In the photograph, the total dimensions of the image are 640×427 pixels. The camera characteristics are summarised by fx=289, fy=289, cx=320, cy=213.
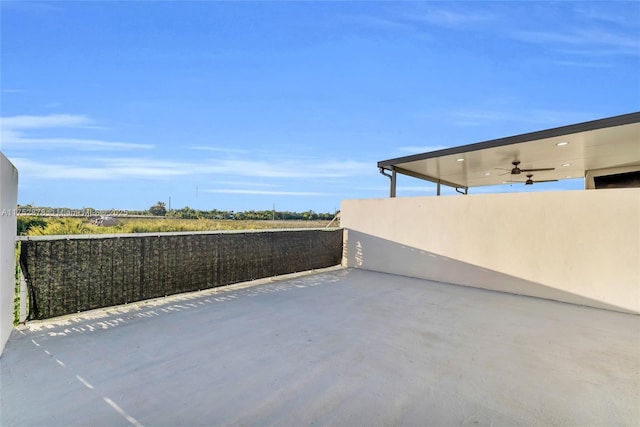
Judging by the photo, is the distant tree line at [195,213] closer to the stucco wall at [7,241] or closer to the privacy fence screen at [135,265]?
the privacy fence screen at [135,265]

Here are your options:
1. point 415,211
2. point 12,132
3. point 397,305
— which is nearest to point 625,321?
point 397,305

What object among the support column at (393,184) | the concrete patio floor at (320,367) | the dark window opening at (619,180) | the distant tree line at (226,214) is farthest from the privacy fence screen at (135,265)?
the dark window opening at (619,180)

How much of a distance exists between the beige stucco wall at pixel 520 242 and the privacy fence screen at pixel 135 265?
262cm

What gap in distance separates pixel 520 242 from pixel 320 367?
15.5 ft

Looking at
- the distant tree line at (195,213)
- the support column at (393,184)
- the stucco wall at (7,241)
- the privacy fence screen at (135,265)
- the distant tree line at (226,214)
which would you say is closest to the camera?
the stucco wall at (7,241)

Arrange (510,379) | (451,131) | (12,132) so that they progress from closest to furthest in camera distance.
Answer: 1. (510,379)
2. (12,132)
3. (451,131)

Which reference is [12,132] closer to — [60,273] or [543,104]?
[60,273]

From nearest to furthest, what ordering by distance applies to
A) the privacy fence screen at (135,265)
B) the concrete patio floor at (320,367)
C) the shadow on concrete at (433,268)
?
the concrete patio floor at (320,367)
the privacy fence screen at (135,265)
the shadow on concrete at (433,268)

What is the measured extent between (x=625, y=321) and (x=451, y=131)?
5.62m

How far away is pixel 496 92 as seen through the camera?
7.22m

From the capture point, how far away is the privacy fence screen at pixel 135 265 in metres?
3.29

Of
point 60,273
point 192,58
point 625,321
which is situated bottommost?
point 625,321

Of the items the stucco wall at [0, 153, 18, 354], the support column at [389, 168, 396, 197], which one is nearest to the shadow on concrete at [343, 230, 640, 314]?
the support column at [389, 168, 396, 197]

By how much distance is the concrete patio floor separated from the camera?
1797 millimetres
